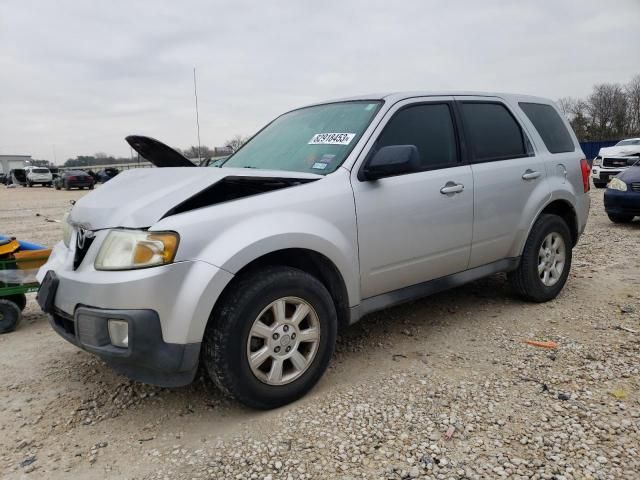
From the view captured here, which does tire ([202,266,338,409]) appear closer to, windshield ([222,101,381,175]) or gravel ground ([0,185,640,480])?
→ gravel ground ([0,185,640,480])

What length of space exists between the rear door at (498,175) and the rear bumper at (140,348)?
7.76 ft

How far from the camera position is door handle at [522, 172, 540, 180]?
4060mm

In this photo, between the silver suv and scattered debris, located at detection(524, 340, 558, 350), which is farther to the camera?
scattered debris, located at detection(524, 340, 558, 350)

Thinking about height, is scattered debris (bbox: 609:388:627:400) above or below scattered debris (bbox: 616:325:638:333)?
below

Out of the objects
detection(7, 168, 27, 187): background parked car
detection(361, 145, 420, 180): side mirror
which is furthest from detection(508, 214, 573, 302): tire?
detection(7, 168, 27, 187): background parked car

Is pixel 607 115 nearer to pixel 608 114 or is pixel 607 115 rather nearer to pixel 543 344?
pixel 608 114

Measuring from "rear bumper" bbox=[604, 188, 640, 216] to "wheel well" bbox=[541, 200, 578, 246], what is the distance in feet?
15.7

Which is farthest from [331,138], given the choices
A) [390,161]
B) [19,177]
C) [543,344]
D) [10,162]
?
[10,162]

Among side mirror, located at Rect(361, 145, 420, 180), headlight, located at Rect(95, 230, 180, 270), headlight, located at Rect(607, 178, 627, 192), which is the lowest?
headlight, located at Rect(607, 178, 627, 192)

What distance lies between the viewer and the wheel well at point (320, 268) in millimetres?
2850

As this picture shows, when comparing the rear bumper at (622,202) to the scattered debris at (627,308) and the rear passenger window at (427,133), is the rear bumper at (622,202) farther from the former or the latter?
the rear passenger window at (427,133)

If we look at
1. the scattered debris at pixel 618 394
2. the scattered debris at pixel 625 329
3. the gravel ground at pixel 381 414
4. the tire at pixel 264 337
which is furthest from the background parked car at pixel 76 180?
the scattered debris at pixel 618 394

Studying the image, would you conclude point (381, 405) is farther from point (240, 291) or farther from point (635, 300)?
point (635, 300)

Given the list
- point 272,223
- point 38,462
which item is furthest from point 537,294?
point 38,462
